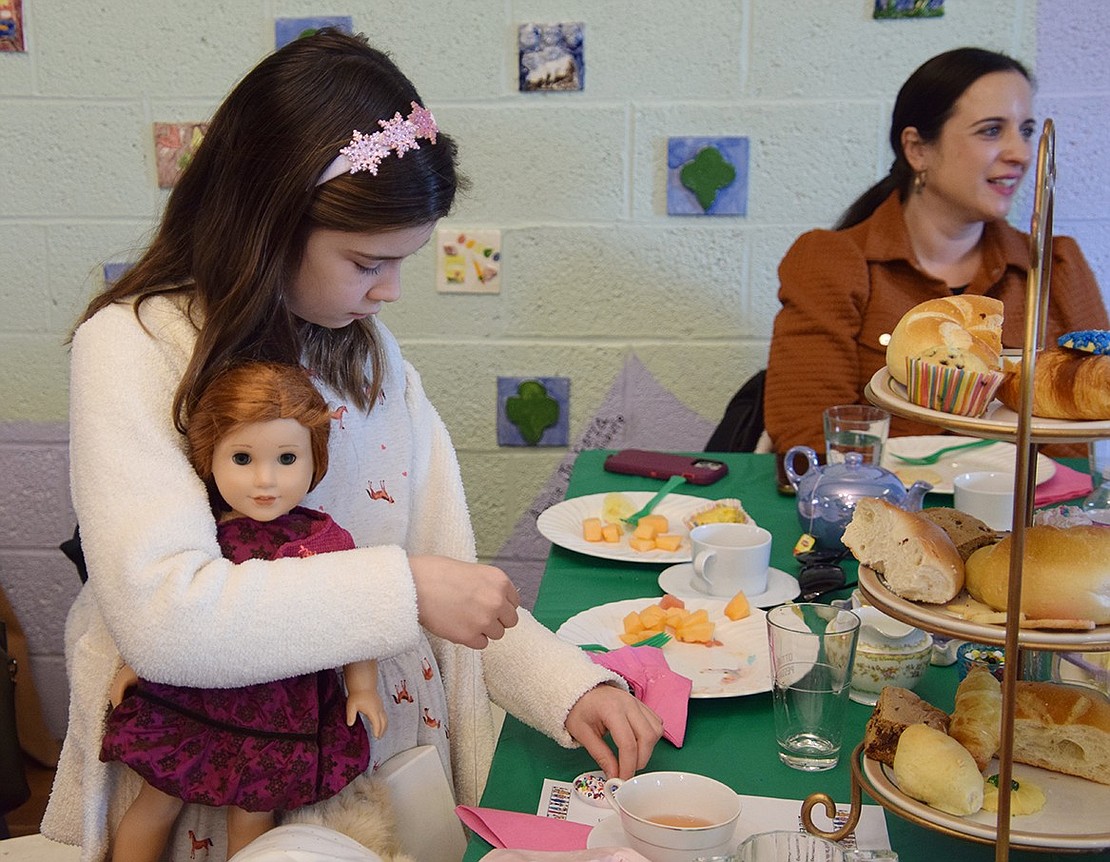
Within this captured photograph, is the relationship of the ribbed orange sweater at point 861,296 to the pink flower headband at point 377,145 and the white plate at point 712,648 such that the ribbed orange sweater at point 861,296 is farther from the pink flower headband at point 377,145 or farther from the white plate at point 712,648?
the pink flower headband at point 377,145

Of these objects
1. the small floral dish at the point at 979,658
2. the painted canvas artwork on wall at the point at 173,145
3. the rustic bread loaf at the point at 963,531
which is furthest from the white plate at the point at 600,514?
the painted canvas artwork on wall at the point at 173,145

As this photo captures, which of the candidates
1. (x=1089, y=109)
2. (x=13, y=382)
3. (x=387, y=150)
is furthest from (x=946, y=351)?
(x=13, y=382)

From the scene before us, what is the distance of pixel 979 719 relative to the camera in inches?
37.6

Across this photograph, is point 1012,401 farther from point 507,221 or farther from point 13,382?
point 13,382

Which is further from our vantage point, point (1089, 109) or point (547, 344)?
point (547, 344)

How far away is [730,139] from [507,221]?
54 cm

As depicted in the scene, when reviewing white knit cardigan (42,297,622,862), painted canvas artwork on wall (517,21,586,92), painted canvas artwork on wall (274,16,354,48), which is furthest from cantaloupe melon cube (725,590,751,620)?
painted canvas artwork on wall (274,16,354,48)

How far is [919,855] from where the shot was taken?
0.96 meters

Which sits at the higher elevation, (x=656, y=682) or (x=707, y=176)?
(x=707, y=176)

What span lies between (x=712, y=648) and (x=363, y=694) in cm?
41

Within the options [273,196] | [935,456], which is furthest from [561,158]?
[273,196]

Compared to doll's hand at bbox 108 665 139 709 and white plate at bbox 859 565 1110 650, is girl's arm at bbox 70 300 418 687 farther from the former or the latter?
white plate at bbox 859 565 1110 650

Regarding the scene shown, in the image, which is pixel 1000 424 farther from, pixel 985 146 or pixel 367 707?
pixel 985 146

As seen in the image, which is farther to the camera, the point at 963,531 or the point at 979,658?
the point at 979,658
